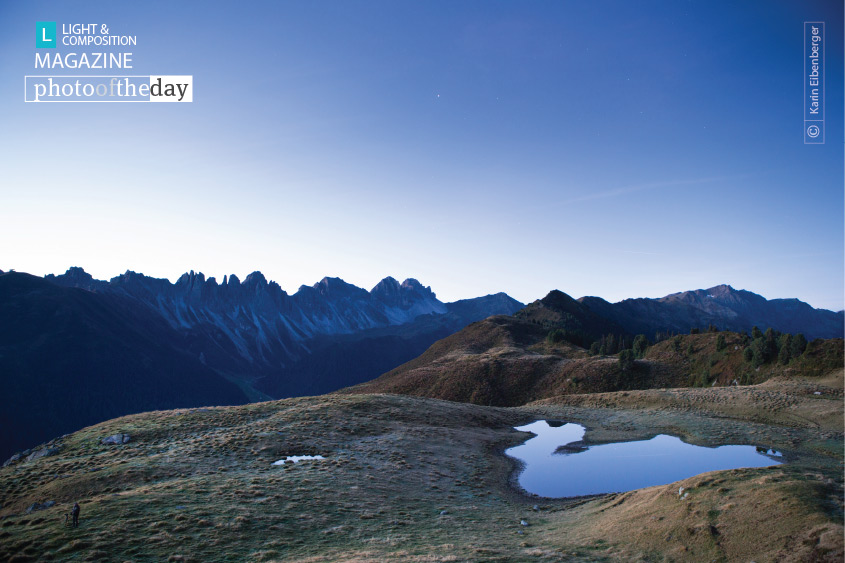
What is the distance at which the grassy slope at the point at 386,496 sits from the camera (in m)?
15.9

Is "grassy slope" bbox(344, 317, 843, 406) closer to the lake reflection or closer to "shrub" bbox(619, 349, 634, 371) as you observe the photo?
"shrub" bbox(619, 349, 634, 371)

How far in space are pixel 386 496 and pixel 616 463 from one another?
20.1m

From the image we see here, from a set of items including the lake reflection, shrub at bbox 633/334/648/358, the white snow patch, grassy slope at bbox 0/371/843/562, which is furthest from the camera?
shrub at bbox 633/334/648/358

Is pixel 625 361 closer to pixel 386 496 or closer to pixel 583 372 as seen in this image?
pixel 583 372

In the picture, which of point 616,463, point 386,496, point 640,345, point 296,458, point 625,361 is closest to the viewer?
point 386,496

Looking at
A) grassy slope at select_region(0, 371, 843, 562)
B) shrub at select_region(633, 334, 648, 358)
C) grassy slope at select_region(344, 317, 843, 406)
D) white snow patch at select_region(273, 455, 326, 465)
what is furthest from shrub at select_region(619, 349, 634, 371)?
white snow patch at select_region(273, 455, 326, 465)

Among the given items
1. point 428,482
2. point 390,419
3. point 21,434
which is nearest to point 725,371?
point 390,419

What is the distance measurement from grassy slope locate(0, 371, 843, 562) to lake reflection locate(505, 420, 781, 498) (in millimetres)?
2402

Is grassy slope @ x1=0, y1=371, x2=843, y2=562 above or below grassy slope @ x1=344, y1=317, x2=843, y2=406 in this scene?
above

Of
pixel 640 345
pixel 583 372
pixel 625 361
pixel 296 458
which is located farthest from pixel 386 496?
pixel 640 345

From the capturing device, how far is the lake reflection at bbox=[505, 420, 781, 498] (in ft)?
95.2

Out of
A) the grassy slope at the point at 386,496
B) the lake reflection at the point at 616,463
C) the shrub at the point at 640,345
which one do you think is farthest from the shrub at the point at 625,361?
the lake reflection at the point at 616,463

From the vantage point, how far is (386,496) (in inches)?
1009

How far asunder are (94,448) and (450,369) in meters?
80.9
